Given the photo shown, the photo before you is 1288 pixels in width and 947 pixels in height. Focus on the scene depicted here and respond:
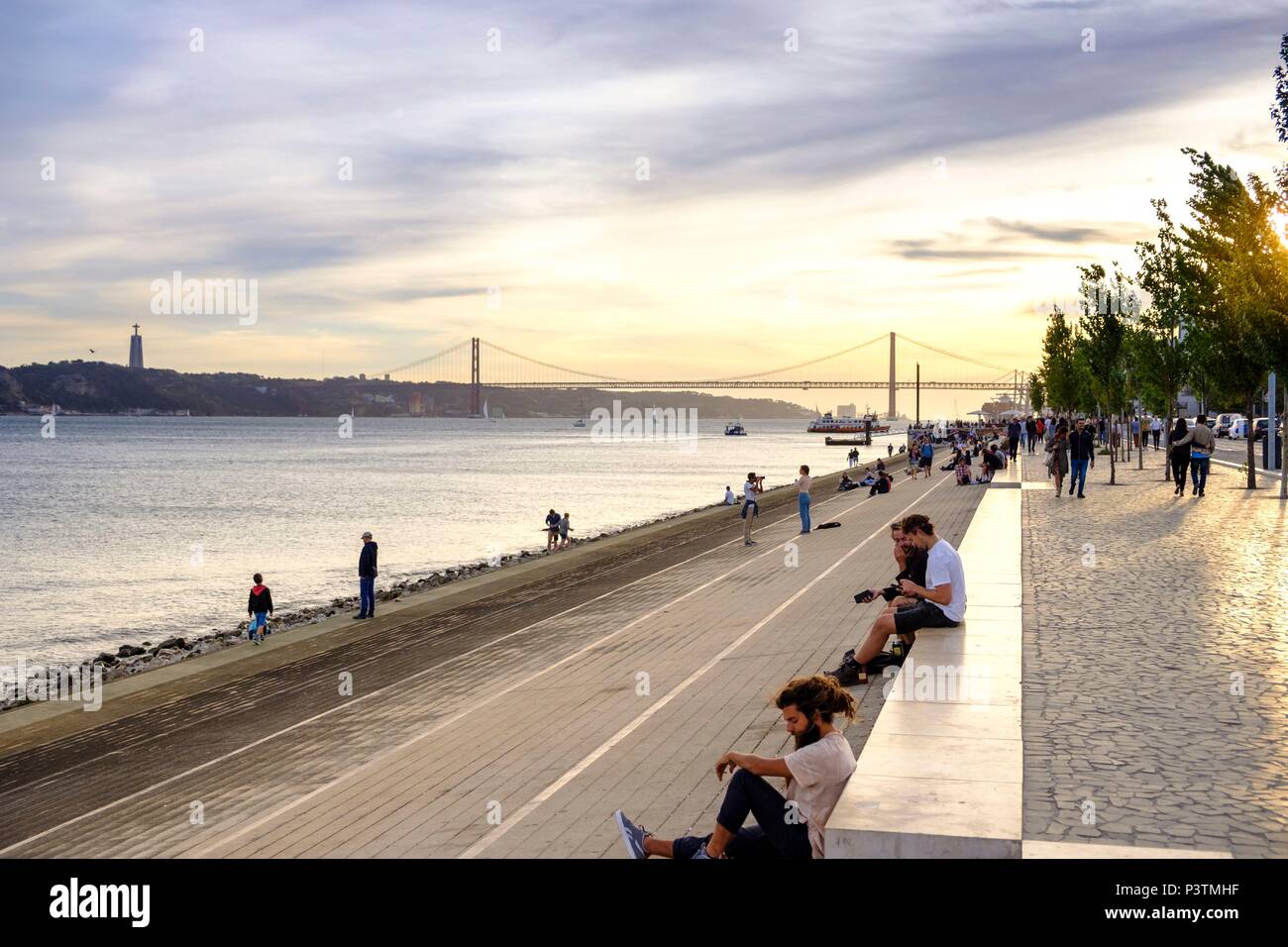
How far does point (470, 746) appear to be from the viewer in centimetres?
1050

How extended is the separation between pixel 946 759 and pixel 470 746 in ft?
17.6

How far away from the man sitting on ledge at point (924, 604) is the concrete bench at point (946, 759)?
173 mm

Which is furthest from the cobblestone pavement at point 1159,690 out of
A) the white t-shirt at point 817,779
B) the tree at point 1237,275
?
the tree at point 1237,275

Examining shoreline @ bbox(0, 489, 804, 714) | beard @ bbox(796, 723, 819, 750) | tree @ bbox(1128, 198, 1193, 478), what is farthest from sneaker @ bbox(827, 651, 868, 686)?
tree @ bbox(1128, 198, 1193, 478)

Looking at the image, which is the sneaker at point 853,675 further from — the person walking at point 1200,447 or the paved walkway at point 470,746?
the person walking at point 1200,447

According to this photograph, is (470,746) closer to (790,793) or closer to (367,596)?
(790,793)

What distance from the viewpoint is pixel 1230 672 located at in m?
9.28

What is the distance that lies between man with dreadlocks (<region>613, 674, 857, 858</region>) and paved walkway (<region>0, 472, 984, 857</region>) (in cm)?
126

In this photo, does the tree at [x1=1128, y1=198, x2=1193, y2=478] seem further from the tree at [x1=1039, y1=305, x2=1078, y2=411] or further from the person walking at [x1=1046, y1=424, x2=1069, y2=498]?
the tree at [x1=1039, y1=305, x2=1078, y2=411]

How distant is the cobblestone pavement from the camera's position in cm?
605

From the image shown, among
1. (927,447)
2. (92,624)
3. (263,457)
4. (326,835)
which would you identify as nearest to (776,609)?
(326,835)

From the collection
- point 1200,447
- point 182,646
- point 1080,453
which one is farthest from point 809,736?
point 1080,453
